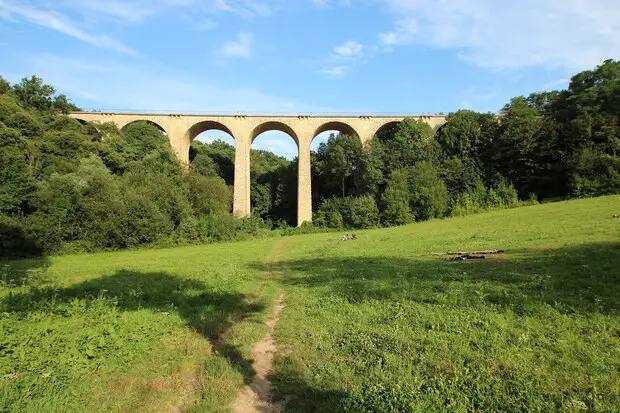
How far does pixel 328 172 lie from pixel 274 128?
9707 millimetres

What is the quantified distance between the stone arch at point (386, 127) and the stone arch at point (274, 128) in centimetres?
1097

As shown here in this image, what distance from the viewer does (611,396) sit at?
3092mm

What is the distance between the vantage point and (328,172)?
50594mm

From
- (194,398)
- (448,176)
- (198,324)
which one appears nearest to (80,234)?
(198,324)

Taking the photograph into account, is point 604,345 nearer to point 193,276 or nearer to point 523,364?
point 523,364

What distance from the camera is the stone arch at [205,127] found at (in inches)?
1775

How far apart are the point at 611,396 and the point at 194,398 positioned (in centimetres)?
405

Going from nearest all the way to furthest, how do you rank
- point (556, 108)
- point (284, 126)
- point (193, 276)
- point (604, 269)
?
1. point (604, 269)
2. point (193, 276)
3. point (556, 108)
4. point (284, 126)

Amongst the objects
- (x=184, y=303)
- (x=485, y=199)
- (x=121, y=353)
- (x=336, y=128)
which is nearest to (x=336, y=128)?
(x=336, y=128)

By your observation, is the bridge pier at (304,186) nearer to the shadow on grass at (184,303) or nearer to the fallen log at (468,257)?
the fallen log at (468,257)

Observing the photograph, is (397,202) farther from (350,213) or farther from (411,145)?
(411,145)

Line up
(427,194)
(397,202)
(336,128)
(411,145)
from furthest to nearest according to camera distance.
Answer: (336,128) → (411,145) → (397,202) → (427,194)

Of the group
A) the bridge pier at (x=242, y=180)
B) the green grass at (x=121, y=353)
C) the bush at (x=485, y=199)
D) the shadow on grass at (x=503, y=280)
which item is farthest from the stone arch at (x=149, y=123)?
the green grass at (x=121, y=353)

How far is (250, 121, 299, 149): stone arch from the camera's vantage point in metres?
46.5
